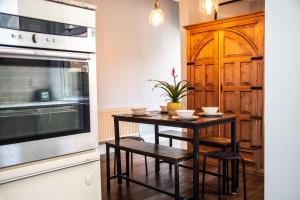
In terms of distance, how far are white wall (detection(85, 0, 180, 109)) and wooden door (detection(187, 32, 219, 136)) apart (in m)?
1.40

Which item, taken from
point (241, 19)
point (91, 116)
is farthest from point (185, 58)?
point (91, 116)

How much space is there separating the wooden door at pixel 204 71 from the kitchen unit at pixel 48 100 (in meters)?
2.62

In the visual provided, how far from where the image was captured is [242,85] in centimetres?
364

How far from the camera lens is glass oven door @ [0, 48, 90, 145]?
1.30m

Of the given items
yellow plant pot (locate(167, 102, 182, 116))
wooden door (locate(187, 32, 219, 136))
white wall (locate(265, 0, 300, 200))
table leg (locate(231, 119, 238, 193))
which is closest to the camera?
white wall (locate(265, 0, 300, 200))

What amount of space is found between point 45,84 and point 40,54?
157 mm

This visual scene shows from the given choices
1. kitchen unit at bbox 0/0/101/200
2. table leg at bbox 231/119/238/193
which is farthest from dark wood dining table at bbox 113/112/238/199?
kitchen unit at bbox 0/0/101/200

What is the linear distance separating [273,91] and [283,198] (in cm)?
41

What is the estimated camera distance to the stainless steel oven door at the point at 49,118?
1.31m

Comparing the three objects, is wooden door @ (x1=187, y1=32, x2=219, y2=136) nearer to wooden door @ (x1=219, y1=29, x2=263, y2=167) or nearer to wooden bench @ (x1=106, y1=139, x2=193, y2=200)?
wooden door @ (x1=219, y1=29, x2=263, y2=167)

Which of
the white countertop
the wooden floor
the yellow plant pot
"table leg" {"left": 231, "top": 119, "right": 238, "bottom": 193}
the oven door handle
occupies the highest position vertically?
the oven door handle

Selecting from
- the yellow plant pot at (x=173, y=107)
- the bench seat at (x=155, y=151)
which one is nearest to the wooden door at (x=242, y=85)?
the yellow plant pot at (x=173, y=107)

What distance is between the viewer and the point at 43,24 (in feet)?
4.58

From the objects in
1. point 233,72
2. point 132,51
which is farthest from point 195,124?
point 132,51
